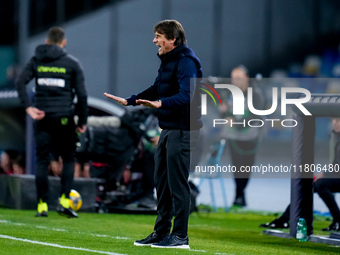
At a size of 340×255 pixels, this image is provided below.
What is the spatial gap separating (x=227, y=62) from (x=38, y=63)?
1970cm

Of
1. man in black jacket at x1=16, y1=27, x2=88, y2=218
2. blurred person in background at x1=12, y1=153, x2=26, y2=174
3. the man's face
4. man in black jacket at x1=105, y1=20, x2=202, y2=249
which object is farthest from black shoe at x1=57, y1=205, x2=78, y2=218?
blurred person in background at x1=12, y1=153, x2=26, y2=174

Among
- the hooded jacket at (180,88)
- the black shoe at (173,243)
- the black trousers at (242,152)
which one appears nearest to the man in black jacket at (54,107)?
the hooded jacket at (180,88)

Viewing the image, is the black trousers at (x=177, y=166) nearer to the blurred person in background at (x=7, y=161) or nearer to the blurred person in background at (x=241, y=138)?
the blurred person in background at (x=241, y=138)

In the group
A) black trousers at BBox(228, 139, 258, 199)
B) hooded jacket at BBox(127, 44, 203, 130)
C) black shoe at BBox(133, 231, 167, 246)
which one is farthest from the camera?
black trousers at BBox(228, 139, 258, 199)

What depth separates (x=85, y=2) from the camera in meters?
27.0

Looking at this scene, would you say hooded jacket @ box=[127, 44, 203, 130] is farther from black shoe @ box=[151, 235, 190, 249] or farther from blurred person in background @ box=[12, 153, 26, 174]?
blurred person in background @ box=[12, 153, 26, 174]

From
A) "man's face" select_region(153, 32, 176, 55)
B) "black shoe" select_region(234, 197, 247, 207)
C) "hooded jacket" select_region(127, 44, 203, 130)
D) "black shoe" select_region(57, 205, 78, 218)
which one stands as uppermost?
"man's face" select_region(153, 32, 176, 55)

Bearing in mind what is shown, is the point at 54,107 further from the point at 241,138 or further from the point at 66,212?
the point at 241,138

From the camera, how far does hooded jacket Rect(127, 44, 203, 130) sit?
22.9 feet

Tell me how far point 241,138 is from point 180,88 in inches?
236

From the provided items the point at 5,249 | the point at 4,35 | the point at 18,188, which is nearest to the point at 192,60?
the point at 5,249

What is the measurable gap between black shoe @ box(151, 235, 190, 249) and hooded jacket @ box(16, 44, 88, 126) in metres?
2.96

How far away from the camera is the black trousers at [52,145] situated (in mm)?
9648

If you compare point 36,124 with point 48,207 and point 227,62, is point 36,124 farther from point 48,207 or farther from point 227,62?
point 227,62
